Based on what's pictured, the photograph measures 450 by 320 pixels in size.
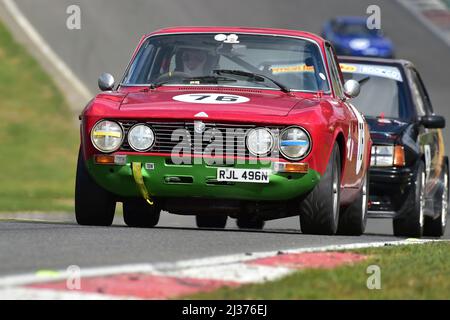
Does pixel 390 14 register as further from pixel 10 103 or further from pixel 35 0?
pixel 10 103

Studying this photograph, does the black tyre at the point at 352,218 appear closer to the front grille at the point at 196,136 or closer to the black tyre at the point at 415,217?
the black tyre at the point at 415,217

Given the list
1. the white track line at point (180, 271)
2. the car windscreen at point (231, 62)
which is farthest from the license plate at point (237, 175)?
the white track line at point (180, 271)

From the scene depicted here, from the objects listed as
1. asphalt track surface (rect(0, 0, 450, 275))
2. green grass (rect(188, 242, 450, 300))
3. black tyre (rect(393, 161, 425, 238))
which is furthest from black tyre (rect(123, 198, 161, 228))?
green grass (rect(188, 242, 450, 300))

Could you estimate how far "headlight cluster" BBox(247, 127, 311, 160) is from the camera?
10.4 meters

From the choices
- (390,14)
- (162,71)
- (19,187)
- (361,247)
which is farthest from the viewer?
(390,14)

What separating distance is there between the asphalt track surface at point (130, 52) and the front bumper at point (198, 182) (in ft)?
0.93

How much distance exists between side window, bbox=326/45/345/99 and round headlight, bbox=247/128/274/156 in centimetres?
160

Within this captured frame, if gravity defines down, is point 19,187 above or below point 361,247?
below

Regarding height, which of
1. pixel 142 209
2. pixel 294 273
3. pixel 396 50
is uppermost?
pixel 294 273

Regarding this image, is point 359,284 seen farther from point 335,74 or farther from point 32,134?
point 32,134

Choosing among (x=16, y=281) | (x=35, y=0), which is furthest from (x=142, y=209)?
(x=35, y=0)
